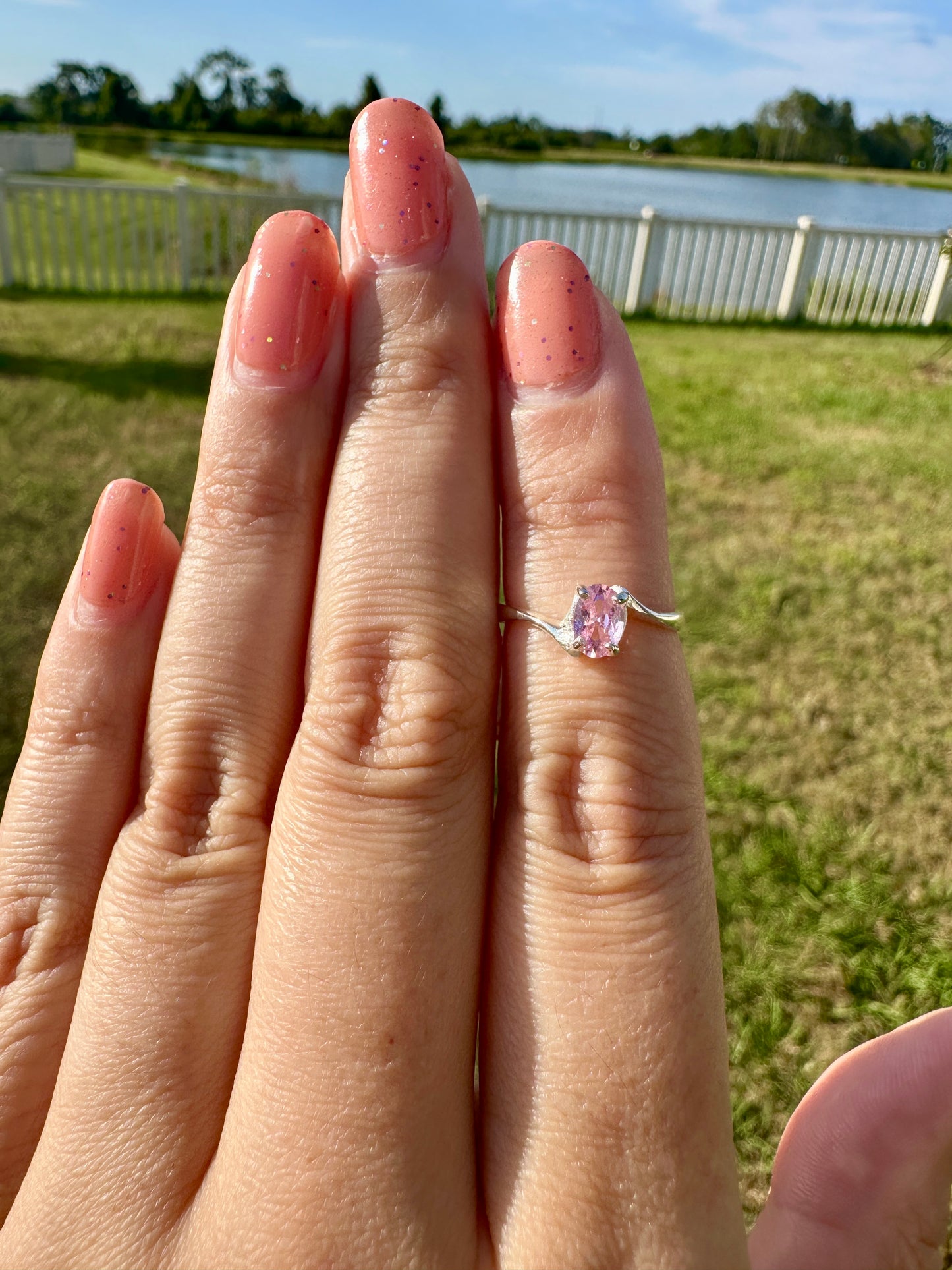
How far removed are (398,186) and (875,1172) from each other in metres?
1.31

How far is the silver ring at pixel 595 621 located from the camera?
932mm

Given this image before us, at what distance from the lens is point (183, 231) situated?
8992 millimetres

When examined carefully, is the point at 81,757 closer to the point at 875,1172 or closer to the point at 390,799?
the point at 390,799

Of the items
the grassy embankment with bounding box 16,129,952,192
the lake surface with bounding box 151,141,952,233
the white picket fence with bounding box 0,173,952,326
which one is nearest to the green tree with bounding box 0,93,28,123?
the grassy embankment with bounding box 16,129,952,192

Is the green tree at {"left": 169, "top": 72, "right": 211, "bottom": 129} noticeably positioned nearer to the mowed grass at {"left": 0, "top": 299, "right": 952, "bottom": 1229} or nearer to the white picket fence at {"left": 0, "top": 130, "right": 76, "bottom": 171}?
the white picket fence at {"left": 0, "top": 130, "right": 76, "bottom": 171}

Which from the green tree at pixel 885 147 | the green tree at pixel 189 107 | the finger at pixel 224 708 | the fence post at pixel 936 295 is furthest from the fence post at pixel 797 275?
the green tree at pixel 189 107

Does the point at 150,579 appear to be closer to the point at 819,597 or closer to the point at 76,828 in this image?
the point at 76,828

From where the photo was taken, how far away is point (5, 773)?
265 cm

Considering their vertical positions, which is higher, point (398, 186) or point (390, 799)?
point (398, 186)

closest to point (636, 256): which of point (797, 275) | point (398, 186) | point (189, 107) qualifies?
point (797, 275)

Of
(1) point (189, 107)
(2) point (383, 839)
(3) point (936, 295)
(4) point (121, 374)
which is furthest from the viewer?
(1) point (189, 107)

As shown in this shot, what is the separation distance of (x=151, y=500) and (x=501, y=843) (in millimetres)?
654

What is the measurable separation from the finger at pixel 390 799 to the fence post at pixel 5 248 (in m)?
9.89

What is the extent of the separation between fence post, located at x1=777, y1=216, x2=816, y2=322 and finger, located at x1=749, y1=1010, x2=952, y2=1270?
1034cm
